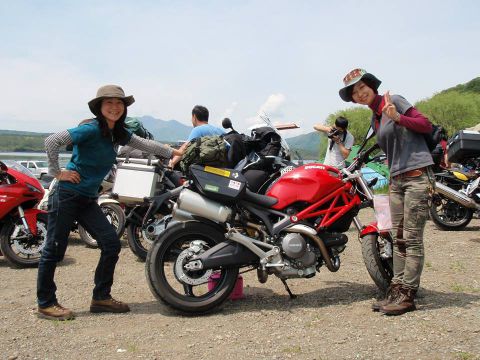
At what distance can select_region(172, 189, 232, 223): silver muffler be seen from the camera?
4.07 metres

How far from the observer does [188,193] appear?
414cm

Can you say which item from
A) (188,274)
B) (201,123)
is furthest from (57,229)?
(201,123)

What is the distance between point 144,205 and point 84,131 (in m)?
2.40

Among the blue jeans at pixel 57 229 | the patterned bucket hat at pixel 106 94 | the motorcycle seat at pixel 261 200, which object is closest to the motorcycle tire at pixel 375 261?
the motorcycle seat at pixel 261 200

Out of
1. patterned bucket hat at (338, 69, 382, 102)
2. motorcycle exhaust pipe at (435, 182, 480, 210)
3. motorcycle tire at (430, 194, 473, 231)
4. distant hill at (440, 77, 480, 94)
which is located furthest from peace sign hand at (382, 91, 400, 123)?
distant hill at (440, 77, 480, 94)

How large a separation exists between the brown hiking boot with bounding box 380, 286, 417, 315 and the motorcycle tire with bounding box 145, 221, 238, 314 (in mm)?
1294

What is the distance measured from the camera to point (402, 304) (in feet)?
12.7

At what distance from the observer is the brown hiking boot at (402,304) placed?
12.5 feet

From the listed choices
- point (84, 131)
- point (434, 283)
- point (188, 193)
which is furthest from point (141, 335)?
point (434, 283)

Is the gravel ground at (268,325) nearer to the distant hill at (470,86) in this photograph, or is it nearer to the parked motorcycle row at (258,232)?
the parked motorcycle row at (258,232)

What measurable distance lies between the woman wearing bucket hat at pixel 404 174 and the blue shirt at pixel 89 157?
6.82 ft

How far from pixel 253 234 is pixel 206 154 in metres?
0.84

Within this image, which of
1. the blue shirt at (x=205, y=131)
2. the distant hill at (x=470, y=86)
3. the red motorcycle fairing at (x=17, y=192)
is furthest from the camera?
the distant hill at (x=470, y=86)

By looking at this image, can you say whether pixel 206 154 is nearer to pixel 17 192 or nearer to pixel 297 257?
pixel 297 257
